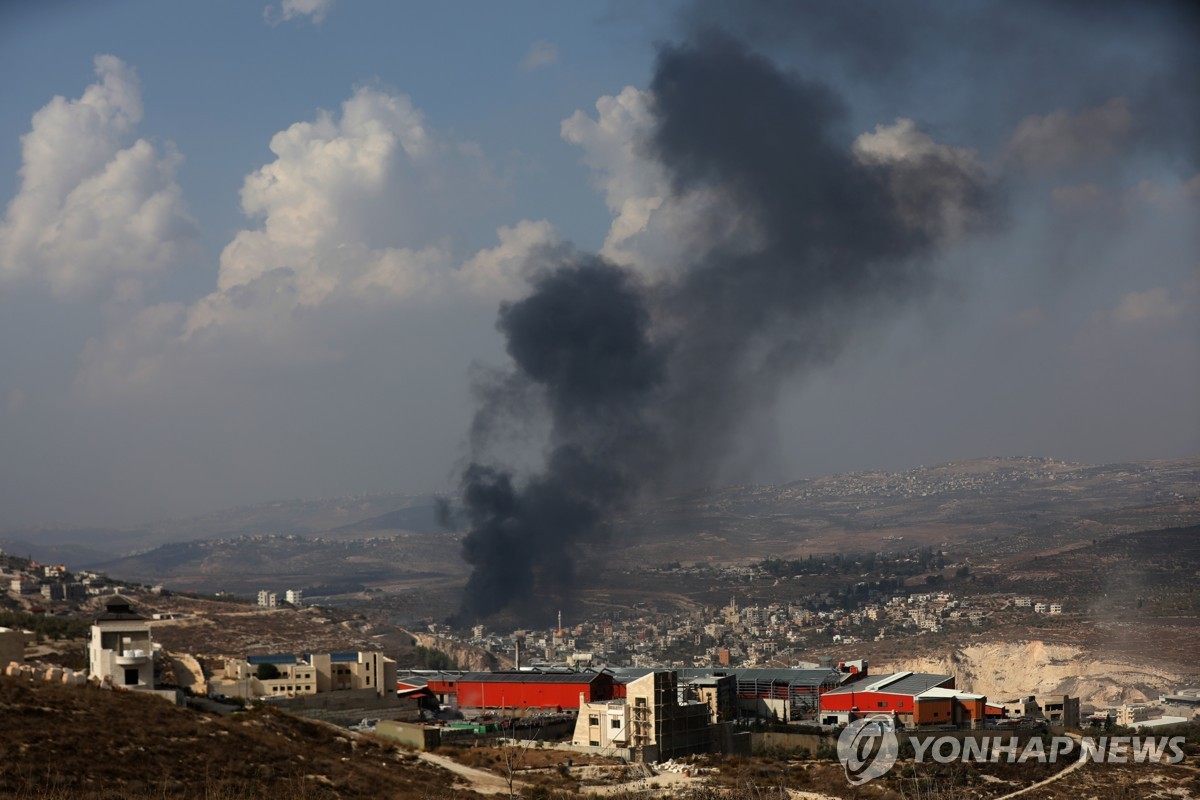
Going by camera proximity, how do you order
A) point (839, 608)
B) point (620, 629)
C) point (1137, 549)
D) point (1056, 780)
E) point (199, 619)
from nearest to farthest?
point (1056, 780)
point (199, 619)
point (620, 629)
point (839, 608)
point (1137, 549)

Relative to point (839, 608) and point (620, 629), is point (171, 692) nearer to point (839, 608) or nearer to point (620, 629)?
point (620, 629)

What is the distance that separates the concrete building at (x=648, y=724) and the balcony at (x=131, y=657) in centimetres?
1370

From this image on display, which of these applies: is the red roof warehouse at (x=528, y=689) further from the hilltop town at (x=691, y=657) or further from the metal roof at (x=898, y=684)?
the metal roof at (x=898, y=684)

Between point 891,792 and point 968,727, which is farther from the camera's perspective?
point 968,727

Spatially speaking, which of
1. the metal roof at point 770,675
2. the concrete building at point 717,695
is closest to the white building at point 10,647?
the concrete building at point 717,695

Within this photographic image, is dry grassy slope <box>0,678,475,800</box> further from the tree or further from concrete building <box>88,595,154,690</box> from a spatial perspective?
the tree

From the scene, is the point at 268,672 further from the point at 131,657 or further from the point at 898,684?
the point at 898,684

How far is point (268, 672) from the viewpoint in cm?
4534

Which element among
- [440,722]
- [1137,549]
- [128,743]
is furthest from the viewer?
[1137,549]

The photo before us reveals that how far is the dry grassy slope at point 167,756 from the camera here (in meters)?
26.5

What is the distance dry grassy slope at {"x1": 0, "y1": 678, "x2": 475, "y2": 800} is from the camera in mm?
26547

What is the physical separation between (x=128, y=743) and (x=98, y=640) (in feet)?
20.8

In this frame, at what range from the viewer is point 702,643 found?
97375mm

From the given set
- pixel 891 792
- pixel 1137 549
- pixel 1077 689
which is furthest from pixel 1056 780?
pixel 1137 549
